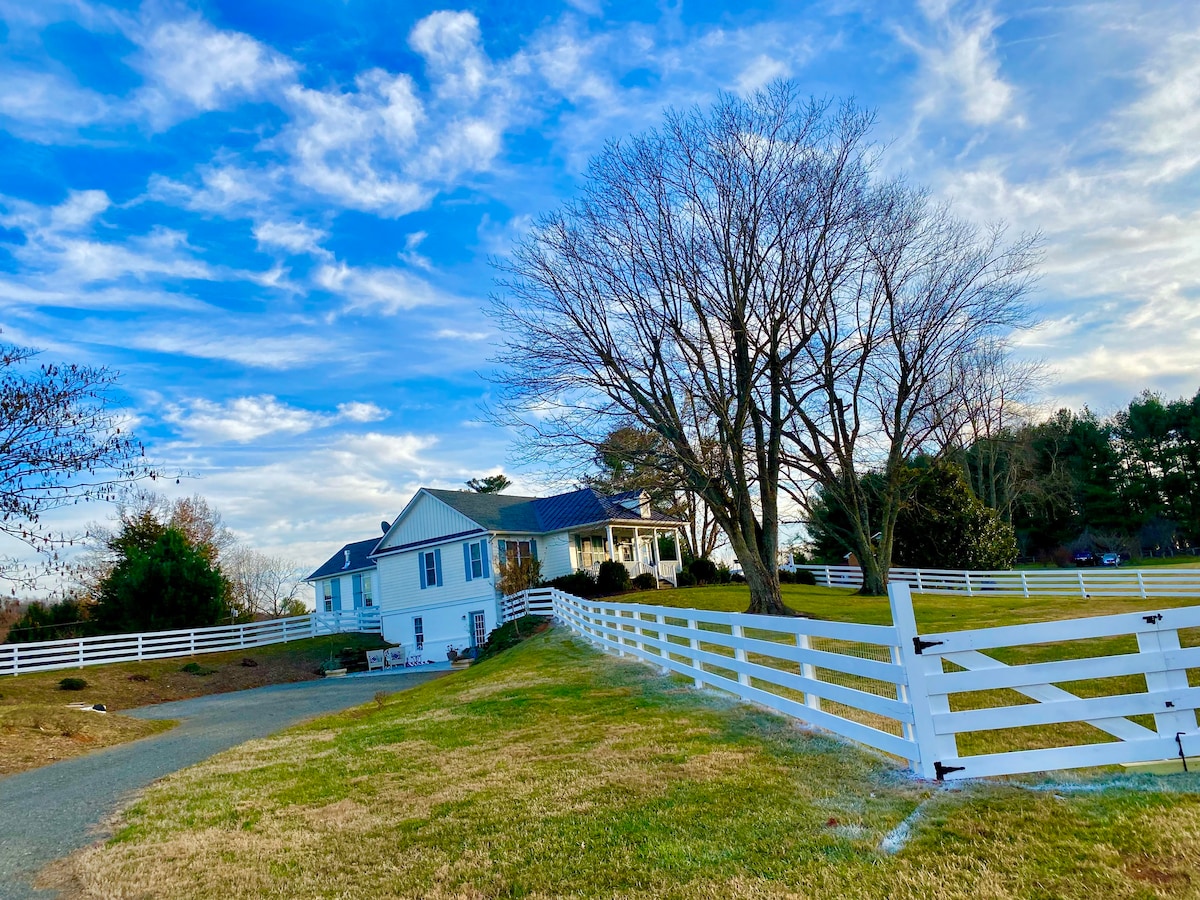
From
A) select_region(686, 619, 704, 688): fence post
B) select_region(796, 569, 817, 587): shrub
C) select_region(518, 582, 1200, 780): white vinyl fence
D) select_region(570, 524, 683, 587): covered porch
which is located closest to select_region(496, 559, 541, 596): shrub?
select_region(570, 524, 683, 587): covered porch

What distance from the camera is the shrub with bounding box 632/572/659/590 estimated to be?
108 feet

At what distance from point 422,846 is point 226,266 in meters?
14.5

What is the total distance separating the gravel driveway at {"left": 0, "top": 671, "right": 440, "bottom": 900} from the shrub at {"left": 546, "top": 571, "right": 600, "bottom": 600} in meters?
10.6

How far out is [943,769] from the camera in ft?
16.1

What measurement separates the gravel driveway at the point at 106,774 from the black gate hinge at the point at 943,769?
574 cm

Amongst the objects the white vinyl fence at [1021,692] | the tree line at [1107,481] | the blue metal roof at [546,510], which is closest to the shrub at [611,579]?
the blue metal roof at [546,510]

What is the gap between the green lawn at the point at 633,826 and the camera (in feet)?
11.9

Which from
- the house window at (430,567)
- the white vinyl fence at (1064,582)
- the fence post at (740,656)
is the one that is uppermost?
the house window at (430,567)

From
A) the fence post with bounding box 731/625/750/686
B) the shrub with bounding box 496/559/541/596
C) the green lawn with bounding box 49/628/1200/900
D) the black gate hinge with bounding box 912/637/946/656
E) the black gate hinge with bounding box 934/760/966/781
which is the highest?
the shrub with bounding box 496/559/541/596

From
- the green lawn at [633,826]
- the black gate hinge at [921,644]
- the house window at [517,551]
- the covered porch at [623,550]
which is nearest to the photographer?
the green lawn at [633,826]

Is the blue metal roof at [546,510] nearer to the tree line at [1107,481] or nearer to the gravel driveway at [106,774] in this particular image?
the gravel driveway at [106,774]

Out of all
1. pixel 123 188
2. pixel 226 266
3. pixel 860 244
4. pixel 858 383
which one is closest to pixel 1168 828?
pixel 123 188

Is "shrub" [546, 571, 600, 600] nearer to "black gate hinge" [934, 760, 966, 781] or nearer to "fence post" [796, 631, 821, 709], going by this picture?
"fence post" [796, 631, 821, 709]

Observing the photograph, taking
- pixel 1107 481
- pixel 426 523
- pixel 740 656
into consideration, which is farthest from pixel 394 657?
pixel 1107 481
